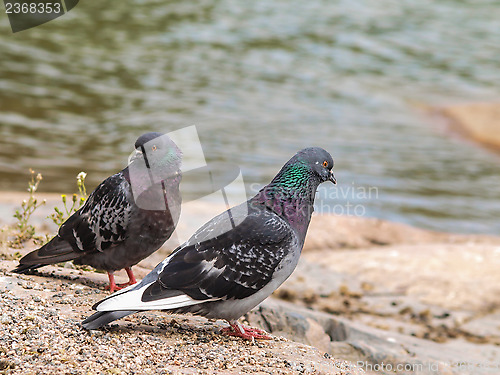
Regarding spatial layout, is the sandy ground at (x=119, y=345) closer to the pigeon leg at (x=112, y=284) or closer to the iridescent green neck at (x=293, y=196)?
the pigeon leg at (x=112, y=284)

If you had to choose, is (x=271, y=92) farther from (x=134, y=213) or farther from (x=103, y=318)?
(x=103, y=318)

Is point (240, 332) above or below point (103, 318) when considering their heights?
below

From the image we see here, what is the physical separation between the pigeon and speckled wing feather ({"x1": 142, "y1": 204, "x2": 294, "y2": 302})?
1.50 feet

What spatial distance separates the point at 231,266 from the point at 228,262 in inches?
1.3

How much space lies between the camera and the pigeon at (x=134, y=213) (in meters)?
4.82

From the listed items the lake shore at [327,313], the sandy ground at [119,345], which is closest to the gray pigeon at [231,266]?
the sandy ground at [119,345]

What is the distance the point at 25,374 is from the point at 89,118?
11.5 meters

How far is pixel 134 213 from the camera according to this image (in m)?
4.82

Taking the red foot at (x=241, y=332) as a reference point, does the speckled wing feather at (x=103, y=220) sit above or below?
above

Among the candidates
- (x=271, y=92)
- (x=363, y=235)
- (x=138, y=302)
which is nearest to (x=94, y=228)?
(x=138, y=302)

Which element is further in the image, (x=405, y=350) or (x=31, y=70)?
(x=31, y=70)

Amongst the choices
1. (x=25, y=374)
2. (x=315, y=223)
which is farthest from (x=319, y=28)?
(x=25, y=374)

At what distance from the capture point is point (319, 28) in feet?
75.8

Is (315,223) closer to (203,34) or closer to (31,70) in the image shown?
(31,70)
